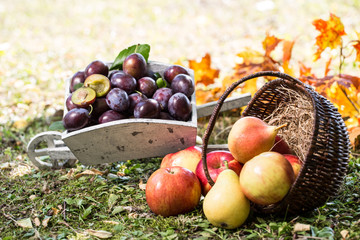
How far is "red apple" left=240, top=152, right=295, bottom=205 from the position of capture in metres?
1.70

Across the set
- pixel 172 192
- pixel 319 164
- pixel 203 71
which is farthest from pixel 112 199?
pixel 203 71

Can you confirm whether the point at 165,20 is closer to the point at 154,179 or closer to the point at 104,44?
the point at 104,44

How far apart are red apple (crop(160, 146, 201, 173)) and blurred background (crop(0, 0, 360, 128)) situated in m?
1.87

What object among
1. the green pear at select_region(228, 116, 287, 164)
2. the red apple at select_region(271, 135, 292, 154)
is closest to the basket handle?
the green pear at select_region(228, 116, 287, 164)

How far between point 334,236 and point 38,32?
5365 mm

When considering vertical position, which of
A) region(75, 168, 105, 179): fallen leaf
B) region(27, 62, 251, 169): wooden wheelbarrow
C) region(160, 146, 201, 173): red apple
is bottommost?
region(75, 168, 105, 179): fallen leaf

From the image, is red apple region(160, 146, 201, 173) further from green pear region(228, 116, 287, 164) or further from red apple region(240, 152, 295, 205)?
red apple region(240, 152, 295, 205)

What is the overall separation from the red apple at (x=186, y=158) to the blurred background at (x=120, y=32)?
187 cm

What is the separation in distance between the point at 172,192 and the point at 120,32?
4.34 metres

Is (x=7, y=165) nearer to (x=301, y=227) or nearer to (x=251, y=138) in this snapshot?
(x=251, y=138)

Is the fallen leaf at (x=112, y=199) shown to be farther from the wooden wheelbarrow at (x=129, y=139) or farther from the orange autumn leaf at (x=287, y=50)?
the orange autumn leaf at (x=287, y=50)

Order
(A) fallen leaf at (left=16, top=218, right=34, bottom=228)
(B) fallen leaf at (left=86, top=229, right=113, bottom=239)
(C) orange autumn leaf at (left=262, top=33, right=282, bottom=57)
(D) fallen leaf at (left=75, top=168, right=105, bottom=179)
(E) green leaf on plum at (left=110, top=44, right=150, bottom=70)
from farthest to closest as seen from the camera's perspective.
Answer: (C) orange autumn leaf at (left=262, top=33, right=282, bottom=57), (E) green leaf on plum at (left=110, top=44, right=150, bottom=70), (D) fallen leaf at (left=75, top=168, right=105, bottom=179), (A) fallen leaf at (left=16, top=218, right=34, bottom=228), (B) fallen leaf at (left=86, top=229, right=113, bottom=239)

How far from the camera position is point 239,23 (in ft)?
19.4

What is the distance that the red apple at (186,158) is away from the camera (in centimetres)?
225
